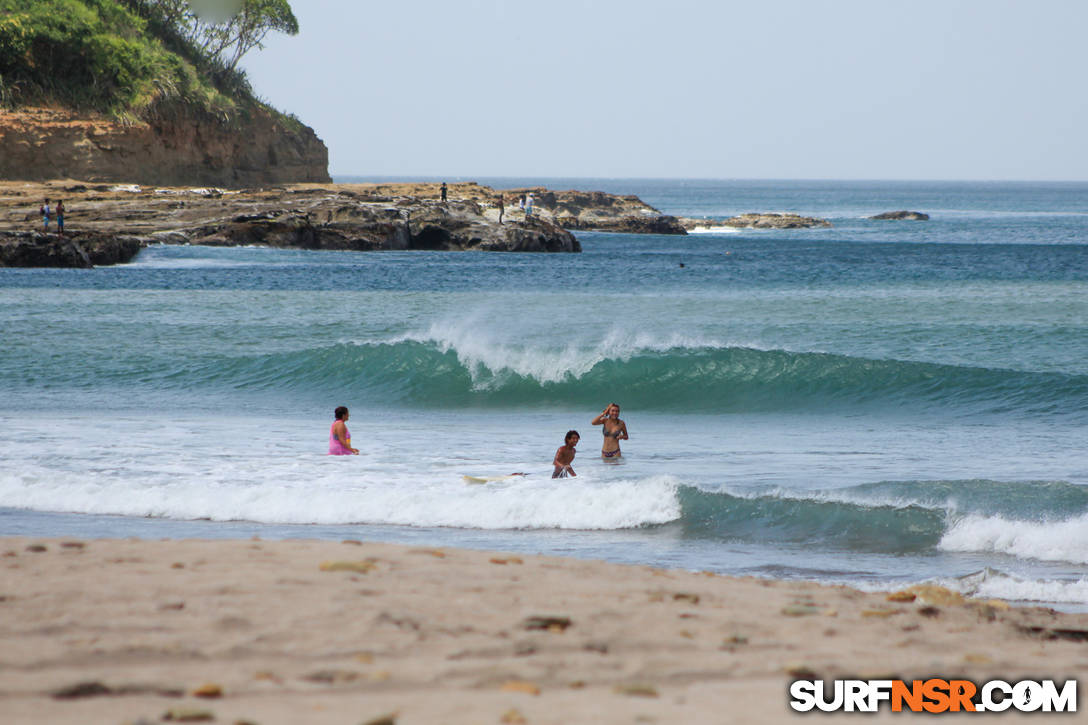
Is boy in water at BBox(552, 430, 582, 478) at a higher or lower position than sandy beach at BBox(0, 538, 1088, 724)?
lower

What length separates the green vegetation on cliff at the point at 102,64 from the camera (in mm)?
50875

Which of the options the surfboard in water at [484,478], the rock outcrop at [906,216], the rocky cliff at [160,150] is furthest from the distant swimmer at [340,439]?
the rock outcrop at [906,216]

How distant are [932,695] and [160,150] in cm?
5639

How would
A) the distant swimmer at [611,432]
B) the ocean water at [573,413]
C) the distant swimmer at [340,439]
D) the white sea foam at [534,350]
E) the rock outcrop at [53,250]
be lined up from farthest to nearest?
the rock outcrop at [53,250]
the white sea foam at [534,350]
the distant swimmer at [611,432]
the distant swimmer at [340,439]
the ocean water at [573,413]

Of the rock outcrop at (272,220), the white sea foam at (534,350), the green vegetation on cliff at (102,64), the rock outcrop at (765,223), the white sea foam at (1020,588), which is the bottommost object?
the white sea foam at (1020,588)

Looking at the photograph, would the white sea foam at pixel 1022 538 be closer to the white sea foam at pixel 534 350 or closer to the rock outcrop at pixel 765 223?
the white sea foam at pixel 534 350

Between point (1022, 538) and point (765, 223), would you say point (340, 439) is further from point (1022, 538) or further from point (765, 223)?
point (765, 223)

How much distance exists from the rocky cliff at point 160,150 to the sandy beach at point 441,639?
47707mm

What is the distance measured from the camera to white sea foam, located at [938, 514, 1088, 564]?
26.6 feet

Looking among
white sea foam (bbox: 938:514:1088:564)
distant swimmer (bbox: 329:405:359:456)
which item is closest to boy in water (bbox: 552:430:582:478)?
distant swimmer (bbox: 329:405:359:456)

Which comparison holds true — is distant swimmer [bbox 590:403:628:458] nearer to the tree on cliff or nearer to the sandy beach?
the sandy beach

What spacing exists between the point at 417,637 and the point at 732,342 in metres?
18.0

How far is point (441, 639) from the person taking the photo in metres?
4.60

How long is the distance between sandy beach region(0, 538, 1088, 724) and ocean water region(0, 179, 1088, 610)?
1.96m
